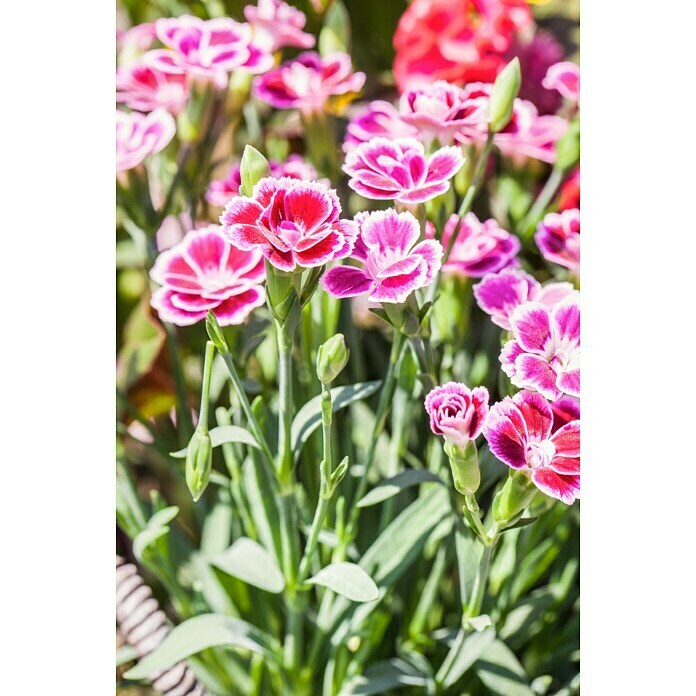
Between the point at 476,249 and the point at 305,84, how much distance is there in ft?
0.60

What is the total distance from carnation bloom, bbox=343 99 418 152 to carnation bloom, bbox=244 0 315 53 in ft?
0.30

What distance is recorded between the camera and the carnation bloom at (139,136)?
519 mm

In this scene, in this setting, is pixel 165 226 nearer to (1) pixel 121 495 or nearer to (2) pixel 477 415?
(1) pixel 121 495

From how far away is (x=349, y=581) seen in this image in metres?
0.47

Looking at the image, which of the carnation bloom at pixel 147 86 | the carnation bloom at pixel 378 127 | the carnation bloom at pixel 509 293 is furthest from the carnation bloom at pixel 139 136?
the carnation bloom at pixel 509 293

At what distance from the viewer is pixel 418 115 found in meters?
0.48

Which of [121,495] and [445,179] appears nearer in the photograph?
[445,179]

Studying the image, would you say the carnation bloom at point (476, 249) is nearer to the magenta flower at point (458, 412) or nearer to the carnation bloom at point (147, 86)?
the magenta flower at point (458, 412)

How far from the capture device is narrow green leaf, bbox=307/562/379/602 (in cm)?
45

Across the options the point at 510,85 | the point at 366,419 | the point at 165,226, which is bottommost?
the point at 366,419

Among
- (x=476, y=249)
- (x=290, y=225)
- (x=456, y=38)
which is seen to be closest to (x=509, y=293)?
(x=476, y=249)

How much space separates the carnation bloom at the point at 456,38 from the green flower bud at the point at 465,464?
34 centimetres

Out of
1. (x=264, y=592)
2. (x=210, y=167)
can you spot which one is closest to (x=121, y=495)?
(x=264, y=592)

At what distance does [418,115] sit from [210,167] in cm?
21
